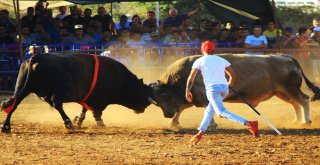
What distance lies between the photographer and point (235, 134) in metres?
12.5

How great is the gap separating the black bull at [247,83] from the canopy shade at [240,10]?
7.57 meters

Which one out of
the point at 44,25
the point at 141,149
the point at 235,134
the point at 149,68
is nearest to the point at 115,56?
the point at 149,68

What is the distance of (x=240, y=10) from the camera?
72.9ft

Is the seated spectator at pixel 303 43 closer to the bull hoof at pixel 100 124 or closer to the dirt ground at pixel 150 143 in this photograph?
the dirt ground at pixel 150 143

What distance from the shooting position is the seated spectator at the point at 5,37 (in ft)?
63.6

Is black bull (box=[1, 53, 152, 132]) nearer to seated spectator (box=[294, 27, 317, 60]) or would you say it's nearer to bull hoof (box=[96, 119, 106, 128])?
bull hoof (box=[96, 119, 106, 128])

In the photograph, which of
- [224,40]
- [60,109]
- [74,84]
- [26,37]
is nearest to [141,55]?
[224,40]

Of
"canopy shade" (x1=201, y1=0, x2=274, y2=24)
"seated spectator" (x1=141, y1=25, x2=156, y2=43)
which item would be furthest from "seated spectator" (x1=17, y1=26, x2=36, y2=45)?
"canopy shade" (x1=201, y1=0, x2=274, y2=24)

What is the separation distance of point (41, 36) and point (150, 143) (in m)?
9.03

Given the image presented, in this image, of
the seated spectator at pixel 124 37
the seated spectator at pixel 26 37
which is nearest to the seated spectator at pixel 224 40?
the seated spectator at pixel 124 37

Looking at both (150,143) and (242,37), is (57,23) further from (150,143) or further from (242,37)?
(150,143)

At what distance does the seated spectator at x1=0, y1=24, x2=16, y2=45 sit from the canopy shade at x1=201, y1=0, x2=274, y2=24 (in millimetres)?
5922

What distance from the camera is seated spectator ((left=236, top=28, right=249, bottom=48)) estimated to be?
1964 cm

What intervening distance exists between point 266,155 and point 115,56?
32.2 ft
